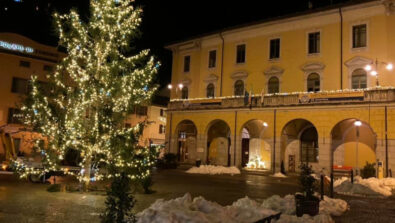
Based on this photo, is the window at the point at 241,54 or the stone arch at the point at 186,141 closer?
the window at the point at 241,54

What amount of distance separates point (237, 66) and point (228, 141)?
7.60 metres

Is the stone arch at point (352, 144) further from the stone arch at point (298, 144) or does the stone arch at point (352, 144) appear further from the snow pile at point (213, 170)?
the snow pile at point (213, 170)

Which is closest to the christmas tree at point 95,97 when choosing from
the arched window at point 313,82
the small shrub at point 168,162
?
the small shrub at point 168,162

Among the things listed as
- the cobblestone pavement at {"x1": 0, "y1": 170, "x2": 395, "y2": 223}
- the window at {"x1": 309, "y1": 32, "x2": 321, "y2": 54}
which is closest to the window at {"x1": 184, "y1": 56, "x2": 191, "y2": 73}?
the window at {"x1": 309, "y1": 32, "x2": 321, "y2": 54}

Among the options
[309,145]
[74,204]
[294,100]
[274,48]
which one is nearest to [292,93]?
[294,100]

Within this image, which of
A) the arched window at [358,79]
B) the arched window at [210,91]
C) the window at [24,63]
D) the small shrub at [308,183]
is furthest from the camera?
the window at [24,63]

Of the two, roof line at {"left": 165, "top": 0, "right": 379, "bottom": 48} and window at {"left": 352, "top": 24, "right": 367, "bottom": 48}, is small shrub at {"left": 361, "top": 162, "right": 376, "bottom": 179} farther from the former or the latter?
roof line at {"left": 165, "top": 0, "right": 379, "bottom": 48}

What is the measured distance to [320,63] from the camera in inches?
1174

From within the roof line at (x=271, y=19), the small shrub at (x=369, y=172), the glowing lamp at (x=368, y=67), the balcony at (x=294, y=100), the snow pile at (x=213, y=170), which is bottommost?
the snow pile at (x=213, y=170)

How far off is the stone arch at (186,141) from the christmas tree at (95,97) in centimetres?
2281

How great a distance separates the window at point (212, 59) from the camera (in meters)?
37.3

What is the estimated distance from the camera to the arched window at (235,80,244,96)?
34688mm

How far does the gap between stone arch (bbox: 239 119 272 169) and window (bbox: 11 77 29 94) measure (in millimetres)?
23212

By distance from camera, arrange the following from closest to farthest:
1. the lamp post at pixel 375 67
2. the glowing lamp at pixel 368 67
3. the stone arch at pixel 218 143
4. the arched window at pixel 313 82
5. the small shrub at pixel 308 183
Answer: the small shrub at pixel 308 183, the lamp post at pixel 375 67, the glowing lamp at pixel 368 67, the arched window at pixel 313 82, the stone arch at pixel 218 143
